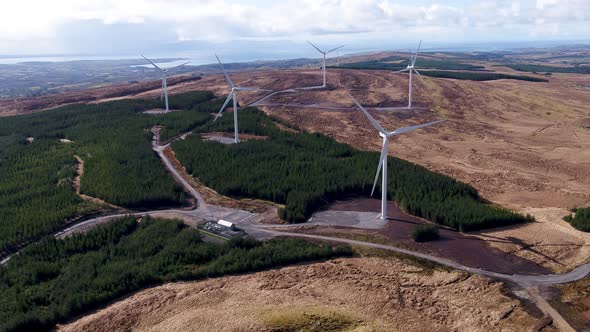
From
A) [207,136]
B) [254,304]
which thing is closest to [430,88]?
[207,136]

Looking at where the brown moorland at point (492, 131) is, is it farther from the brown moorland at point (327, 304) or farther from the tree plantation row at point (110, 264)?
the tree plantation row at point (110, 264)

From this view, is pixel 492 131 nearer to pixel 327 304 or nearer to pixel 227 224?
pixel 227 224

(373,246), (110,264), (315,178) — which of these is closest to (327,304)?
(373,246)

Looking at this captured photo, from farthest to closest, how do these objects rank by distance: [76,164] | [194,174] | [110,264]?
[76,164]
[194,174]
[110,264]

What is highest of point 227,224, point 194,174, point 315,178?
point 315,178

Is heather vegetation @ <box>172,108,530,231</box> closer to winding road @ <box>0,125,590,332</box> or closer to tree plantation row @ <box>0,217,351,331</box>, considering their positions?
winding road @ <box>0,125,590,332</box>

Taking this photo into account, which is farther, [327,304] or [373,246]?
[373,246]

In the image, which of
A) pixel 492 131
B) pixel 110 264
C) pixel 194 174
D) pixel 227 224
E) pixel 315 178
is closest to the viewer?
pixel 110 264

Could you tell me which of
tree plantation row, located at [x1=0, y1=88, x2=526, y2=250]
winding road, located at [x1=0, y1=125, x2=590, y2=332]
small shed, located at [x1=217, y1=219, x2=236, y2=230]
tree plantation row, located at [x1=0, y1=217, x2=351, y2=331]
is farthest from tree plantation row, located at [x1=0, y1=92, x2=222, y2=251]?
small shed, located at [x1=217, y1=219, x2=236, y2=230]
